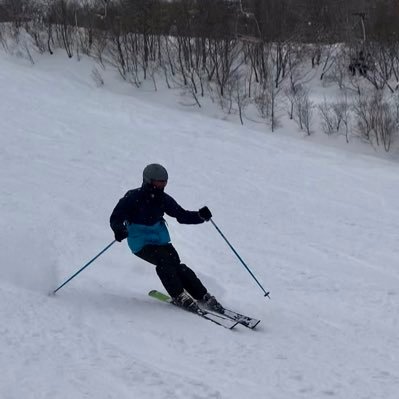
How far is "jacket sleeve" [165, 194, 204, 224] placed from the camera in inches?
255

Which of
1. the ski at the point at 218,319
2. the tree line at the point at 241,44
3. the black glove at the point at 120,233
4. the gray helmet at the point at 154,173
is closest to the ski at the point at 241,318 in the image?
the ski at the point at 218,319

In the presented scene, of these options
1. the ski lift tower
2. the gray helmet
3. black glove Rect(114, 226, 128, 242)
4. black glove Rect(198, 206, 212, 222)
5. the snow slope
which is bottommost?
the snow slope

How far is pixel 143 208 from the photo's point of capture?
6.34m

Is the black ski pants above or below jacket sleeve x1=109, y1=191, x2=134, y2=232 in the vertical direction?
below

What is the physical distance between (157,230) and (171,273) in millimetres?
488

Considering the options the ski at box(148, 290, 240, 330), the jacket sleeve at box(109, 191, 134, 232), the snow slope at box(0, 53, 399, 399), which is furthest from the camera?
the jacket sleeve at box(109, 191, 134, 232)

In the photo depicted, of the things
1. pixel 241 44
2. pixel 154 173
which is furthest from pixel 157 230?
A: pixel 241 44

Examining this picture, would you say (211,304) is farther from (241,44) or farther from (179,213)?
(241,44)

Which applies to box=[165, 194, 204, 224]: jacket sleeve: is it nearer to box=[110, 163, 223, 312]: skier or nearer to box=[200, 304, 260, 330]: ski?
box=[110, 163, 223, 312]: skier

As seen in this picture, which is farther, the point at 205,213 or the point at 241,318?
the point at 205,213

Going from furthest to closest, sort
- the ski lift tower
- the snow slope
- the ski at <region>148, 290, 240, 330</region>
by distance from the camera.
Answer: the ski lift tower → the ski at <region>148, 290, 240, 330</region> → the snow slope

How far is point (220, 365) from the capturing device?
4.59m

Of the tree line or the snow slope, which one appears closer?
the snow slope

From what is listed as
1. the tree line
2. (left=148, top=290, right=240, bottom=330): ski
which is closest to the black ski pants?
(left=148, top=290, right=240, bottom=330): ski
